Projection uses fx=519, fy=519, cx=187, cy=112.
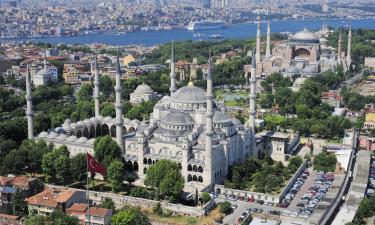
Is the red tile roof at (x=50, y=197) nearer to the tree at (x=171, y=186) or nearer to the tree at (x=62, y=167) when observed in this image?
the tree at (x=62, y=167)

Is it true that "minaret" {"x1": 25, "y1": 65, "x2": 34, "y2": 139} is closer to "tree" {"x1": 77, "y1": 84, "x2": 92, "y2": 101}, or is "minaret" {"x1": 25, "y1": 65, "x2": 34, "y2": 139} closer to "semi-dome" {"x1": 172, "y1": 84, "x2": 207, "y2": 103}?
"semi-dome" {"x1": 172, "y1": 84, "x2": 207, "y2": 103}

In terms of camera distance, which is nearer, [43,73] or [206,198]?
[206,198]

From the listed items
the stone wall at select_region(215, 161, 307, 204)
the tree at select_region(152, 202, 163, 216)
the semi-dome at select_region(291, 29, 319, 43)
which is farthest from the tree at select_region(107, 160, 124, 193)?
the semi-dome at select_region(291, 29, 319, 43)

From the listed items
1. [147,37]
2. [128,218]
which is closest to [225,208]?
[128,218]

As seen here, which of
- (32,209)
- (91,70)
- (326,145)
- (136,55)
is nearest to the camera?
(32,209)

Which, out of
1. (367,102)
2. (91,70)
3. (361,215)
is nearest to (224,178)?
(361,215)

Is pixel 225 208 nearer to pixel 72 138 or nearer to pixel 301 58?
pixel 72 138

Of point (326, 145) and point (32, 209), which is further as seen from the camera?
point (326, 145)

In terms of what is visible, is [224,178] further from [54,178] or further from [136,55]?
[136,55]
